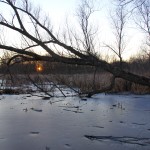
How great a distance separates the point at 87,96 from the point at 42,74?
198 centimetres

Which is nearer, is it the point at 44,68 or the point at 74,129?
the point at 74,129

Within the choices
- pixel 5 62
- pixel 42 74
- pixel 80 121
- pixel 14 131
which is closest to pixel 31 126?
pixel 14 131

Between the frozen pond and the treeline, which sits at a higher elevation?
the treeline

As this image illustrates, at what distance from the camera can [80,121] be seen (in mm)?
6422

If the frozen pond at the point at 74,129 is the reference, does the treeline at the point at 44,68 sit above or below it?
above

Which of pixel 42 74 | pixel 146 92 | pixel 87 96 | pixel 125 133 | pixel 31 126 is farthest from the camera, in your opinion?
pixel 146 92

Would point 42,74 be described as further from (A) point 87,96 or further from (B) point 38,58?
(B) point 38,58

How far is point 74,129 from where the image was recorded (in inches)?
221

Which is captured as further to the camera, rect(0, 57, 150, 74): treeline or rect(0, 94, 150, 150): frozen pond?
rect(0, 57, 150, 74): treeline

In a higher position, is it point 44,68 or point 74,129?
point 44,68

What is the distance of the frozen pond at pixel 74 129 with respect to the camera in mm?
4562

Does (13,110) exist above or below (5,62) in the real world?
below

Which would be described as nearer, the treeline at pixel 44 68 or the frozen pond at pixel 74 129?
the frozen pond at pixel 74 129

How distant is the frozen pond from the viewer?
15.0ft
